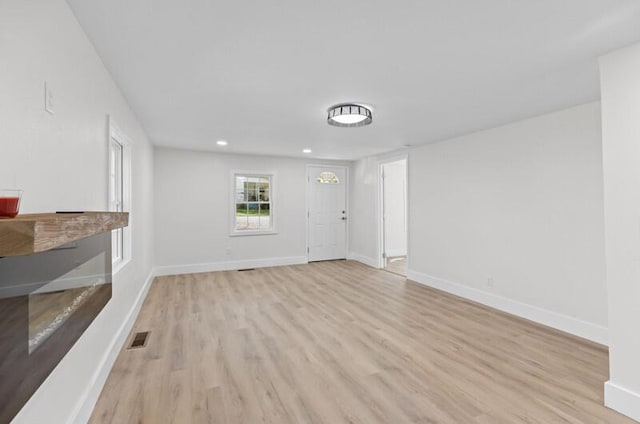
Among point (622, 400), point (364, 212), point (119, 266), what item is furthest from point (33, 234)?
point (364, 212)

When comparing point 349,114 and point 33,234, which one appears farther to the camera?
point 349,114

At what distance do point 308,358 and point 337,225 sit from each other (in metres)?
4.66

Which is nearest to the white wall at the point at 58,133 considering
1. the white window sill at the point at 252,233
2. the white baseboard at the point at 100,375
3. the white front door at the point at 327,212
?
the white baseboard at the point at 100,375

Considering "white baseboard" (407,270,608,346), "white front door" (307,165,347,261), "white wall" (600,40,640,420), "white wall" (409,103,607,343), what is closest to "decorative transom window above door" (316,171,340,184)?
"white front door" (307,165,347,261)

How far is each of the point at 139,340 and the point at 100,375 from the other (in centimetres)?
86

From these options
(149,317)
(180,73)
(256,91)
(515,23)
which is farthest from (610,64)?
(149,317)

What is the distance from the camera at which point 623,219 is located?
76.2 inches

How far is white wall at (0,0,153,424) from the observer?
1124 millimetres

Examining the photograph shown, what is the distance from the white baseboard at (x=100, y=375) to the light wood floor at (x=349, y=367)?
80mm

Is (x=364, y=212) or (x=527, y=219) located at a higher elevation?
(x=364, y=212)

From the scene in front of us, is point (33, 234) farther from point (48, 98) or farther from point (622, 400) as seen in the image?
point (622, 400)

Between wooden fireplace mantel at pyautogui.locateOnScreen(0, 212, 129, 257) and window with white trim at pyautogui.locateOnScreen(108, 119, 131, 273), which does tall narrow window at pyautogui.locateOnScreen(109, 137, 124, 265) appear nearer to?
window with white trim at pyautogui.locateOnScreen(108, 119, 131, 273)

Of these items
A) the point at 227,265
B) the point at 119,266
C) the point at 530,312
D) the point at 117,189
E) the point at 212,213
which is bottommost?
the point at 530,312

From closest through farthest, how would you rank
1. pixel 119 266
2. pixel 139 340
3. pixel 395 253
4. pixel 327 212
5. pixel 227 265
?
pixel 119 266 < pixel 139 340 < pixel 227 265 < pixel 327 212 < pixel 395 253
